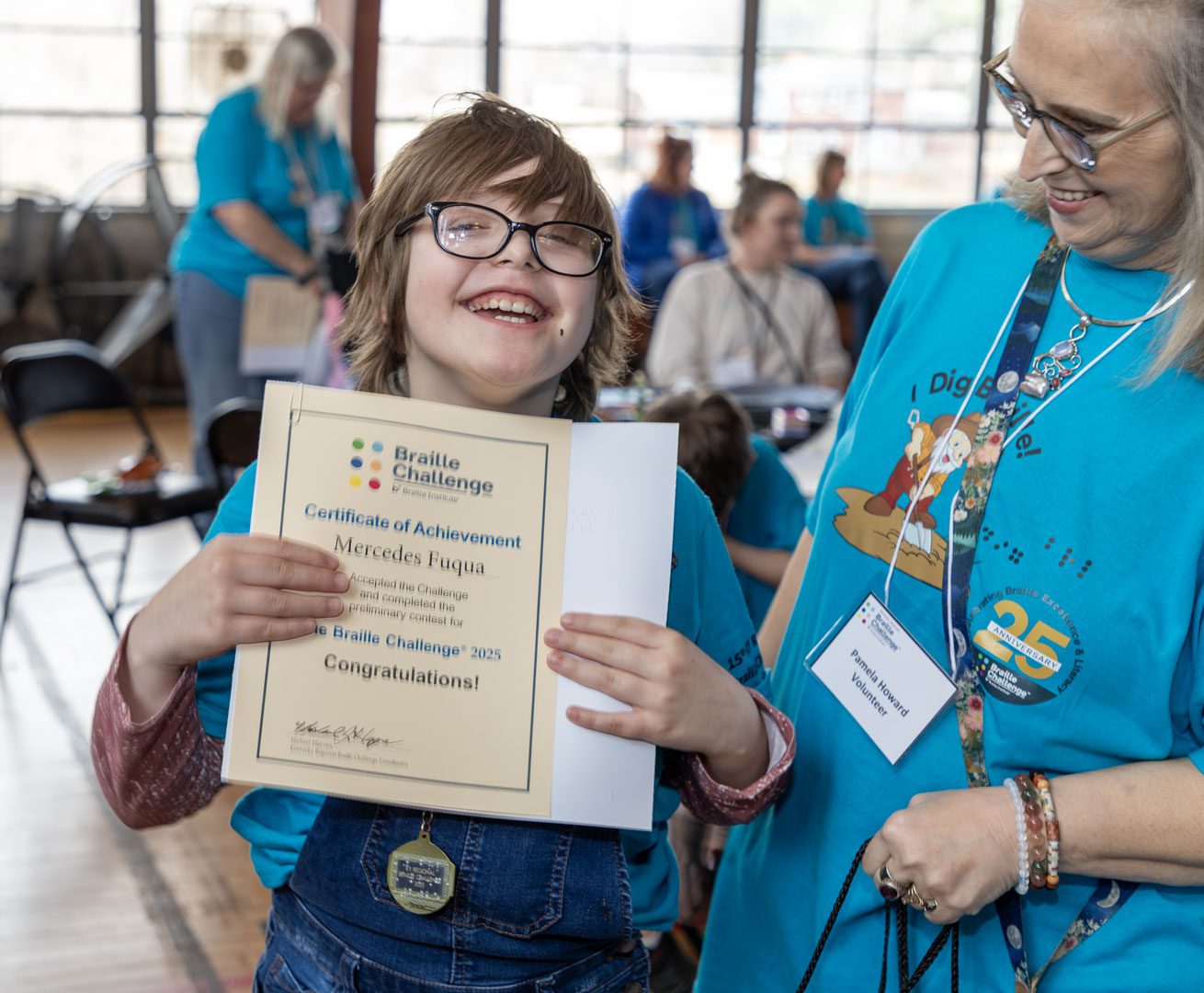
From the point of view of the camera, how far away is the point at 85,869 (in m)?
3.17

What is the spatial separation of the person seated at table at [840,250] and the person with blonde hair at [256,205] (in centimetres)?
544

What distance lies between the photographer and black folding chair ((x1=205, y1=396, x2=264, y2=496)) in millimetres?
3752

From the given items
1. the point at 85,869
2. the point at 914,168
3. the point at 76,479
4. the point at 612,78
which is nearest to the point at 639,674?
the point at 85,869

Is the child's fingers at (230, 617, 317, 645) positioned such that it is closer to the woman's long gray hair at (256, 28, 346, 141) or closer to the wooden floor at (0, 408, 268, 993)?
the wooden floor at (0, 408, 268, 993)

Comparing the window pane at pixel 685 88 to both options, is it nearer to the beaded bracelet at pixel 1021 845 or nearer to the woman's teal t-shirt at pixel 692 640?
the woman's teal t-shirt at pixel 692 640

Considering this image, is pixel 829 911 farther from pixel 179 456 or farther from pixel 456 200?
pixel 179 456

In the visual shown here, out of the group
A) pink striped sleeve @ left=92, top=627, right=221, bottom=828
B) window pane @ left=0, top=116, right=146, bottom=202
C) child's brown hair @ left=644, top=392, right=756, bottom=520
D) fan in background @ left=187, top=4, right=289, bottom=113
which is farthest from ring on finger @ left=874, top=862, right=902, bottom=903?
window pane @ left=0, top=116, right=146, bottom=202

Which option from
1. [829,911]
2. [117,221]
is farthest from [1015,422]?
[117,221]

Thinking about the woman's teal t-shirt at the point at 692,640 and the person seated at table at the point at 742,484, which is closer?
the woman's teal t-shirt at the point at 692,640

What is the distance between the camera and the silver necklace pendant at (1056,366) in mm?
1149

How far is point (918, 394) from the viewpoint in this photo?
1.24 metres

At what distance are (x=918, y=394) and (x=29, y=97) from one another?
28.8 ft

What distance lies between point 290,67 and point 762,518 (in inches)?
97.2
